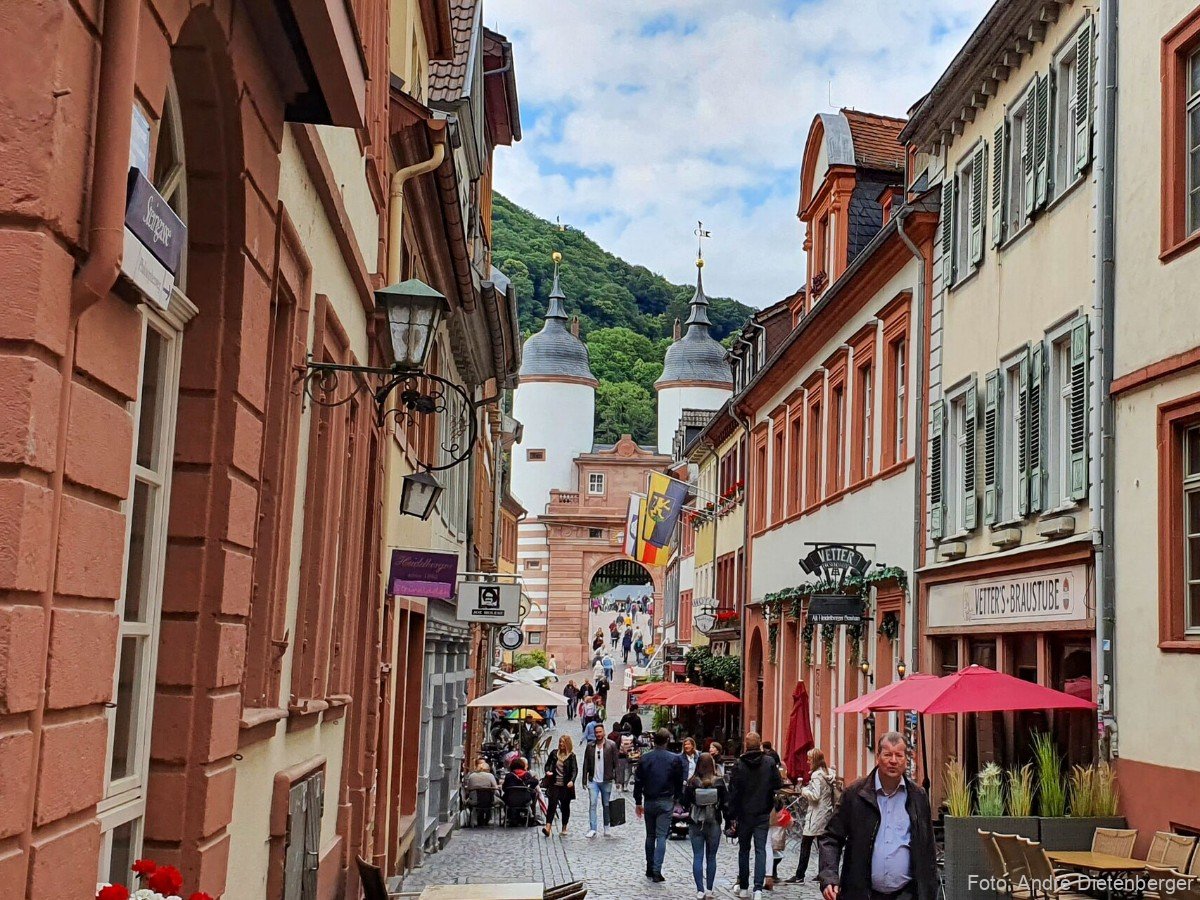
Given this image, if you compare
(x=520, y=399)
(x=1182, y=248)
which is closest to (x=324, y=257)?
→ (x=1182, y=248)

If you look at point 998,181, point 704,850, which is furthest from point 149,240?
point 998,181

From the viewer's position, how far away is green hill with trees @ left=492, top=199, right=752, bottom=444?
387 feet

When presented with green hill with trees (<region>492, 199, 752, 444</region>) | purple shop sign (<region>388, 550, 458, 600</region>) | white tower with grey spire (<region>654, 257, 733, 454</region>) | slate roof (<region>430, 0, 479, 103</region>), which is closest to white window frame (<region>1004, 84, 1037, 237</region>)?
slate roof (<region>430, 0, 479, 103</region>)

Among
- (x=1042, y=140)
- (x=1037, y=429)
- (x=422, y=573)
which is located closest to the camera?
(x=422, y=573)

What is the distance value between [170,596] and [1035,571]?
10997 mm

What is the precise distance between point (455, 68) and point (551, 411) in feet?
279

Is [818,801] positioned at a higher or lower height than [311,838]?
lower

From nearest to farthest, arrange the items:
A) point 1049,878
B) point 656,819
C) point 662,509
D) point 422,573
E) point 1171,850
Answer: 1. point 1171,850
2. point 1049,878
3. point 422,573
4. point 656,819
5. point 662,509

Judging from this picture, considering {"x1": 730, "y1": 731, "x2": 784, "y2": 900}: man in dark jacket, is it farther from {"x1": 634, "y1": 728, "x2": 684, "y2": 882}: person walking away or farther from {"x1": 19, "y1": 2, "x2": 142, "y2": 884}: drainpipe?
{"x1": 19, "y1": 2, "x2": 142, "y2": 884}: drainpipe

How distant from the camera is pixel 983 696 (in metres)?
13.3

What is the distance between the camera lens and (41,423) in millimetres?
3613

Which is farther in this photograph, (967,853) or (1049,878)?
(967,853)

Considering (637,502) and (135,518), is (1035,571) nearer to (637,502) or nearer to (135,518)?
(135,518)

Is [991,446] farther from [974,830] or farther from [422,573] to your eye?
[422,573]
